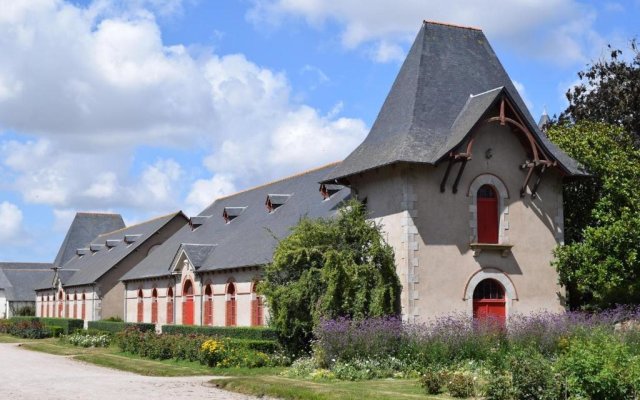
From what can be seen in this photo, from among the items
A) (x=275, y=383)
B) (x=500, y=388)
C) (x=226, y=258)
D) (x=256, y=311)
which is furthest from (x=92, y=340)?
(x=500, y=388)

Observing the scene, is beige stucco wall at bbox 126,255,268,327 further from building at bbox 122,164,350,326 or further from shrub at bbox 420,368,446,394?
shrub at bbox 420,368,446,394

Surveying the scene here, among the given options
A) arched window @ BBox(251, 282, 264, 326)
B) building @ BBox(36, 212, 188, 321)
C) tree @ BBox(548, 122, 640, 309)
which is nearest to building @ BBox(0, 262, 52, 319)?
building @ BBox(36, 212, 188, 321)

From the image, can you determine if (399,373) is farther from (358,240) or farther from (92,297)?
(92,297)

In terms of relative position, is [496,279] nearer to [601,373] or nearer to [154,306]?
[601,373]

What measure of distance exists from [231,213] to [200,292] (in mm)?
6560

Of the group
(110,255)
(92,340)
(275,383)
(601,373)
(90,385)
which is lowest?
(92,340)

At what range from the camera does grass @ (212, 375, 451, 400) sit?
16.7 meters

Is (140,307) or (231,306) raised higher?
(231,306)

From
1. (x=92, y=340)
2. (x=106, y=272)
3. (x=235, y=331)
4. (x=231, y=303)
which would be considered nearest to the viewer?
(x=235, y=331)

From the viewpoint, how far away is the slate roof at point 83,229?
7381 cm

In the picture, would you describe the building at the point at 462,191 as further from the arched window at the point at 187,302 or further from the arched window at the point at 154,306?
the arched window at the point at 154,306

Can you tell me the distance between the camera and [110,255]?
5981 centimetres

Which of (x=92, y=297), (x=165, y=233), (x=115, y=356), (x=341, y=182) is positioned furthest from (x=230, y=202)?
(x=341, y=182)

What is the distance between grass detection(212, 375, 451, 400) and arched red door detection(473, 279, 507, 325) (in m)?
5.97
